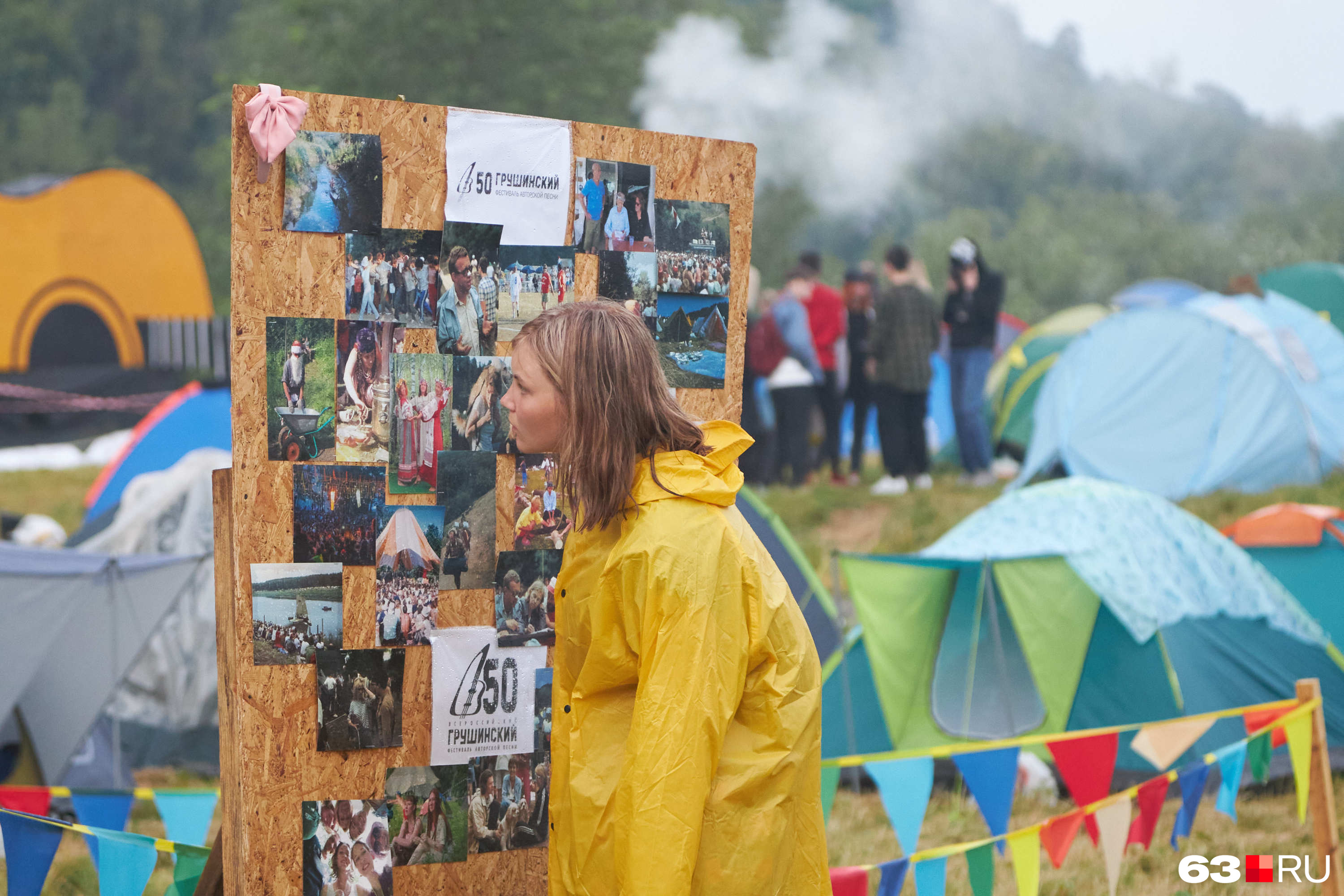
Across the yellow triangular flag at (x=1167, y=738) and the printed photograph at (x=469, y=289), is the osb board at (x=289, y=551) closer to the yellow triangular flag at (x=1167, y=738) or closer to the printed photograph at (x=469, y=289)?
the printed photograph at (x=469, y=289)

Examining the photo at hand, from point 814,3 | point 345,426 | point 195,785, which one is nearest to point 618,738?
point 345,426

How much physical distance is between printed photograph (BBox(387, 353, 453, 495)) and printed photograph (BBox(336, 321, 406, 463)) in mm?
18

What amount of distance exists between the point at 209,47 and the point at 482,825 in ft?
128

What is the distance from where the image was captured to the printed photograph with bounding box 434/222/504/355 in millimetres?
2287

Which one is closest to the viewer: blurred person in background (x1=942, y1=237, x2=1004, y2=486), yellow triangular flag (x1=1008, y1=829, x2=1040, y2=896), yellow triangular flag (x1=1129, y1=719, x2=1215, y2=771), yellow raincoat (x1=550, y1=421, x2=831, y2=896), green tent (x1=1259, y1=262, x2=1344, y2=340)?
yellow raincoat (x1=550, y1=421, x2=831, y2=896)

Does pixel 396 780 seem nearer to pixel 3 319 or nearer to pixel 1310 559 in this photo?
pixel 1310 559

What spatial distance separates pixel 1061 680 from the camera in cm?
527

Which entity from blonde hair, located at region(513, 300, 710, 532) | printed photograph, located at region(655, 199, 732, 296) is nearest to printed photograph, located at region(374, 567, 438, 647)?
blonde hair, located at region(513, 300, 710, 532)

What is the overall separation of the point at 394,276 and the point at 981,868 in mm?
2039

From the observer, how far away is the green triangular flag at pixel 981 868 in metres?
3.07

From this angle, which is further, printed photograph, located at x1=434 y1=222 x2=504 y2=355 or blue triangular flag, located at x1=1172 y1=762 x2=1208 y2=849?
blue triangular flag, located at x1=1172 y1=762 x2=1208 y2=849

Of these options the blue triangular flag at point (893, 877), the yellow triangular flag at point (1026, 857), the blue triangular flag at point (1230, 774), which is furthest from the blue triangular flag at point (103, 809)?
the blue triangular flag at point (1230, 774)

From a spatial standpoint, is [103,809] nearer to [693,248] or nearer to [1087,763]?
[693,248]

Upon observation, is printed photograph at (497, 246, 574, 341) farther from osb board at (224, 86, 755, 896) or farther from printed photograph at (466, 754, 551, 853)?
printed photograph at (466, 754, 551, 853)
